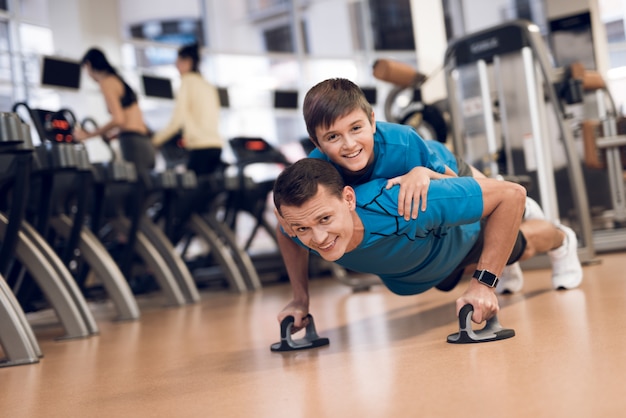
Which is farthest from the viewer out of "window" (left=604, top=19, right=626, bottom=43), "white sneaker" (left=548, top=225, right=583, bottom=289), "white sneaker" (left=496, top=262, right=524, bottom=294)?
"window" (left=604, top=19, right=626, bottom=43)

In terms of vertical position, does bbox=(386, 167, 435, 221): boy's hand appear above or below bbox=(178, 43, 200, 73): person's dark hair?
below

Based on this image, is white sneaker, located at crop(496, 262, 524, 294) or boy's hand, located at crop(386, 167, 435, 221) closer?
boy's hand, located at crop(386, 167, 435, 221)

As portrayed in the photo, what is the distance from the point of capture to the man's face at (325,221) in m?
1.95

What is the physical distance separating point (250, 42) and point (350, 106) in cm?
878

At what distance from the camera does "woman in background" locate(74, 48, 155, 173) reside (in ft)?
16.4

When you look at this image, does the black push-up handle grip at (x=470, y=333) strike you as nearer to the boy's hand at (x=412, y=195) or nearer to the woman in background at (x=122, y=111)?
the boy's hand at (x=412, y=195)

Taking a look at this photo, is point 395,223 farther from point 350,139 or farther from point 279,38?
point 279,38

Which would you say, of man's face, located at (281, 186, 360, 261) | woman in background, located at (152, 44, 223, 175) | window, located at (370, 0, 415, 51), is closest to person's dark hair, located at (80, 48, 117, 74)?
woman in background, located at (152, 44, 223, 175)

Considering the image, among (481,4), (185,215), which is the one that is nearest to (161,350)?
(185,215)

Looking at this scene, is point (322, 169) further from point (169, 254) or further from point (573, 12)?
point (573, 12)

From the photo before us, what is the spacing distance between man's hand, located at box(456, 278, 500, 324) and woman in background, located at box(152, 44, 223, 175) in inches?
148

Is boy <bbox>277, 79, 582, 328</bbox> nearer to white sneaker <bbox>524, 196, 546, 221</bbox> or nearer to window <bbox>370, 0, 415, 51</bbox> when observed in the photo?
white sneaker <bbox>524, 196, 546, 221</bbox>

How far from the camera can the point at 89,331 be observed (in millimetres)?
3453

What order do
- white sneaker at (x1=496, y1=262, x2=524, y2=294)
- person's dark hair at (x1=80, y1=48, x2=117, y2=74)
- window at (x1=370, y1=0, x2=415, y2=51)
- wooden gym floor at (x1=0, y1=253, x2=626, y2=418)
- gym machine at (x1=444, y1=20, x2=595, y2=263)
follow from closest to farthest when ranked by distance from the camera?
wooden gym floor at (x1=0, y1=253, x2=626, y2=418) → white sneaker at (x1=496, y1=262, x2=524, y2=294) → gym machine at (x1=444, y1=20, x2=595, y2=263) → person's dark hair at (x1=80, y1=48, x2=117, y2=74) → window at (x1=370, y1=0, x2=415, y2=51)
